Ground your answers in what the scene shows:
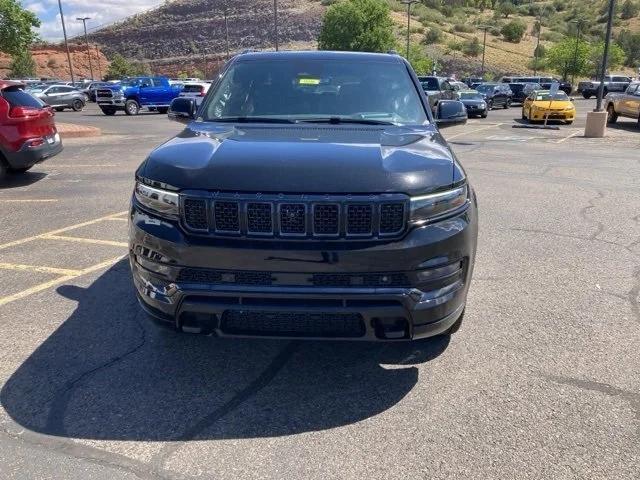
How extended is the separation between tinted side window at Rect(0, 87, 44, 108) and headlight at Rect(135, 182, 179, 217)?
750cm

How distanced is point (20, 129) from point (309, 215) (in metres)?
8.21

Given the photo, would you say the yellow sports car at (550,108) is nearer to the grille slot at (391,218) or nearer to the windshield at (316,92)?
the windshield at (316,92)

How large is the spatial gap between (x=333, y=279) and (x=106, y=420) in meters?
1.41

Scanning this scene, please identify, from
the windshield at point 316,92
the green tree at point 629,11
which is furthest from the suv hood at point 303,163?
the green tree at point 629,11

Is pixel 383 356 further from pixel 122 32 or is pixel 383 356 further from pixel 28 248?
pixel 122 32

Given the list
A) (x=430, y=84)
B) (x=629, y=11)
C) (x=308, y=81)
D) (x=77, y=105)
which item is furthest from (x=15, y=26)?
(x=629, y=11)

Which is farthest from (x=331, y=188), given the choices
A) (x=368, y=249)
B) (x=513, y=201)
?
(x=513, y=201)

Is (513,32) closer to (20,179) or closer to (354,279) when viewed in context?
(20,179)

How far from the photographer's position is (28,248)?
19.9 feet

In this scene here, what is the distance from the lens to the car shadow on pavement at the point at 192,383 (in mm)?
3004

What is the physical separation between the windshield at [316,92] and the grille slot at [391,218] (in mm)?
1377

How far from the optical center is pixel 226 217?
292 centimetres

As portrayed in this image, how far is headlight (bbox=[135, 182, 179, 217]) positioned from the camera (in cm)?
302

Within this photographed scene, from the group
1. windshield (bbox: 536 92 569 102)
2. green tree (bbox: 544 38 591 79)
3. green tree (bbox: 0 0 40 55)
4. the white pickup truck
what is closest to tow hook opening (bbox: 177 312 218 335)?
the white pickup truck
